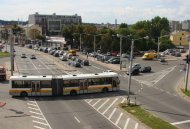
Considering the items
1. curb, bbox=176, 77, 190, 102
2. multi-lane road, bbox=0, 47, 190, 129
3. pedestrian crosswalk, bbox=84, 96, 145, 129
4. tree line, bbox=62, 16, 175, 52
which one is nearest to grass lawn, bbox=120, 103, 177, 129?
pedestrian crosswalk, bbox=84, 96, 145, 129

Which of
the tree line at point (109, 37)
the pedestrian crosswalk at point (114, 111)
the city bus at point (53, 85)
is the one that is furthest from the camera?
the tree line at point (109, 37)

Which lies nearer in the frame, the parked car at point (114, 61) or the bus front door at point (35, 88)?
the bus front door at point (35, 88)

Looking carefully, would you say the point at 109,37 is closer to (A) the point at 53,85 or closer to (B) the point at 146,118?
(A) the point at 53,85

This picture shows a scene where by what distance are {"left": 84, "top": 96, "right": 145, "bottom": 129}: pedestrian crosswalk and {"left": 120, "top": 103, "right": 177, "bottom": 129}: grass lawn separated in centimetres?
76

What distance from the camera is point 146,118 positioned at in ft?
128

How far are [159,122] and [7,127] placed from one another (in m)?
15.1

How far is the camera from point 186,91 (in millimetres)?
58000

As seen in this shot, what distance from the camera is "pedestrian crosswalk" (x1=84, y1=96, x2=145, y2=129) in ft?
122

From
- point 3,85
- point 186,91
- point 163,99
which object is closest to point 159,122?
point 163,99

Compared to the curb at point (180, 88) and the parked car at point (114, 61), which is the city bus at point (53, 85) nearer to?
the curb at point (180, 88)

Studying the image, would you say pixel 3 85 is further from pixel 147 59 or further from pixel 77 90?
pixel 147 59

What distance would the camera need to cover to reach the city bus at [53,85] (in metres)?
51.6

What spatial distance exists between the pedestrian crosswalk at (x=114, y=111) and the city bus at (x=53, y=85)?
3.97 m

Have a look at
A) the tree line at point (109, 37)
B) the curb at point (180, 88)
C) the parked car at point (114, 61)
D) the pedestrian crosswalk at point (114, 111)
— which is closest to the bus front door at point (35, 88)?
the pedestrian crosswalk at point (114, 111)
